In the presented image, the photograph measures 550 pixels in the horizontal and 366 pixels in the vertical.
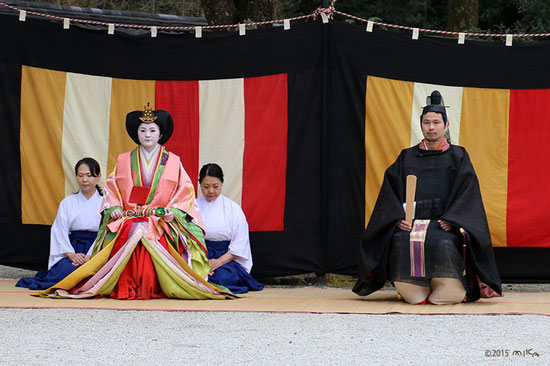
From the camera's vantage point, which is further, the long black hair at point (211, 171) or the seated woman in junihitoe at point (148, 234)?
the long black hair at point (211, 171)

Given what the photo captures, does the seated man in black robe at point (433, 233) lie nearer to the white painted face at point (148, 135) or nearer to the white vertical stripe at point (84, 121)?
the white painted face at point (148, 135)

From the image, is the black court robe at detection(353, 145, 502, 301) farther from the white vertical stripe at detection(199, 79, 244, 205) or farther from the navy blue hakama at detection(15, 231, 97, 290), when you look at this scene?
the navy blue hakama at detection(15, 231, 97, 290)

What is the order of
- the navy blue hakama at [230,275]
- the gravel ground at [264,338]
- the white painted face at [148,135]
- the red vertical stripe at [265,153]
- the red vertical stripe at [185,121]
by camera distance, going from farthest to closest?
the red vertical stripe at [185,121] → the red vertical stripe at [265,153] → the navy blue hakama at [230,275] → the white painted face at [148,135] → the gravel ground at [264,338]

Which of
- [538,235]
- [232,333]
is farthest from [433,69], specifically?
[232,333]

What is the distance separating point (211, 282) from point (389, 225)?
143 centimetres

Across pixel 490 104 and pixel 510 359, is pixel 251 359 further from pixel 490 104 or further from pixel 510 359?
pixel 490 104

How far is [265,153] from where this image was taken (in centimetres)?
670

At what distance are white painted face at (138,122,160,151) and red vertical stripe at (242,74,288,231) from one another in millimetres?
831

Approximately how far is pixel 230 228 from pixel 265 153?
0.69 metres

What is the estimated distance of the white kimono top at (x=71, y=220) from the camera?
21.2ft

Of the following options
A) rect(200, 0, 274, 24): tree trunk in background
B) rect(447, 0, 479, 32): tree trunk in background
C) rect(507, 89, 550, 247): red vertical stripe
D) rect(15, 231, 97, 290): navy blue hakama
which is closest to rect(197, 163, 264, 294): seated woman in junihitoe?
rect(15, 231, 97, 290): navy blue hakama

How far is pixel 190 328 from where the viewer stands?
15.1 ft

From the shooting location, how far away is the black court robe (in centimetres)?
561

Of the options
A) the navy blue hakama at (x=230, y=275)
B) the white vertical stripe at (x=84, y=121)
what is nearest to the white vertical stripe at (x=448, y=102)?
the navy blue hakama at (x=230, y=275)
